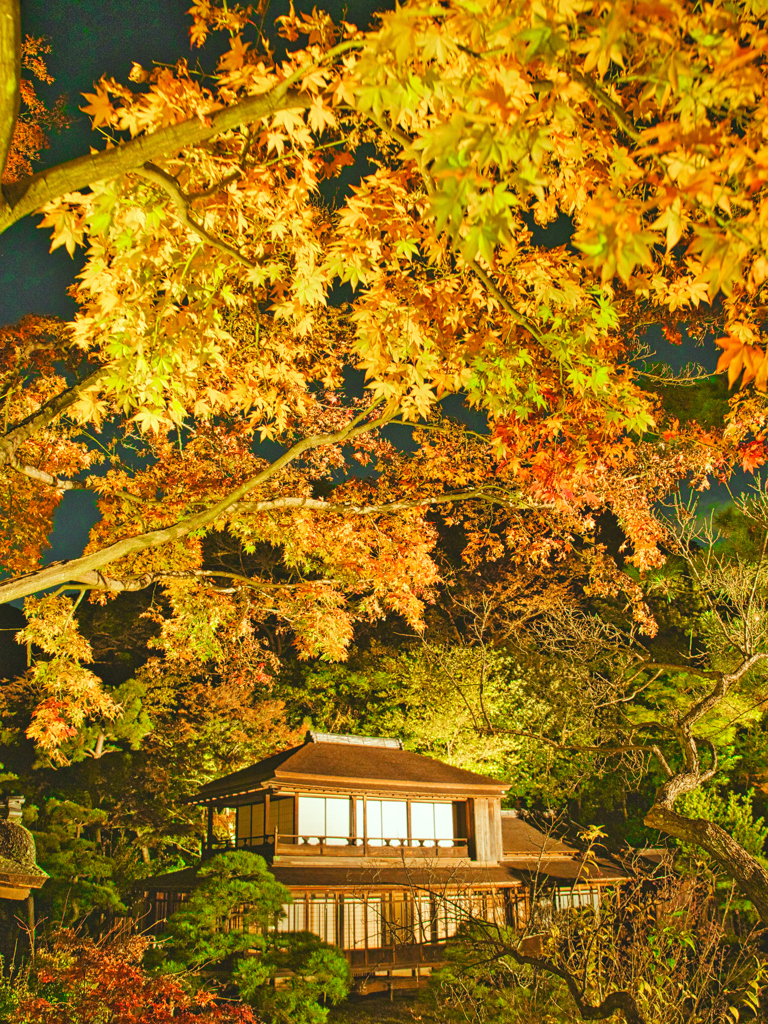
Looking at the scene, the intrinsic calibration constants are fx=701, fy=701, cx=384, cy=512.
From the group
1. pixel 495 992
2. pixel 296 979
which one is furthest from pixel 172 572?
pixel 296 979

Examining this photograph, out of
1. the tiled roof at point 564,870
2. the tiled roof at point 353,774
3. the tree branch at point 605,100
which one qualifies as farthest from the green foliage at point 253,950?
the tree branch at point 605,100

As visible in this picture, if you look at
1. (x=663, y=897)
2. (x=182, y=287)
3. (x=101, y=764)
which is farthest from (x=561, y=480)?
(x=101, y=764)

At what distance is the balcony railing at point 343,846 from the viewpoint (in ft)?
43.9

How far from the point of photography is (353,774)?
1397 cm

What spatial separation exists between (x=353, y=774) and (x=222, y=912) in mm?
5396

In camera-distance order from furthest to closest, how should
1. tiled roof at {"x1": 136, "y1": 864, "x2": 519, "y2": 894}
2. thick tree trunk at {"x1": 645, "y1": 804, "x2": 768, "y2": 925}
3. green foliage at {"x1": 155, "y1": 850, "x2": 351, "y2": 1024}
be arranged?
tiled roof at {"x1": 136, "y1": 864, "x2": 519, "y2": 894} < green foliage at {"x1": 155, "y1": 850, "x2": 351, "y2": 1024} < thick tree trunk at {"x1": 645, "y1": 804, "x2": 768, "y2": 925}

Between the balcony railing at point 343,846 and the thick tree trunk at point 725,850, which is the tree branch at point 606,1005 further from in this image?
the balcony railing at point 343,846

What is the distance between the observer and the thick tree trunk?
4.86 meters

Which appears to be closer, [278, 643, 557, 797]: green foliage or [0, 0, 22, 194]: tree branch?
[0, 0, 22, 194]: tree branch

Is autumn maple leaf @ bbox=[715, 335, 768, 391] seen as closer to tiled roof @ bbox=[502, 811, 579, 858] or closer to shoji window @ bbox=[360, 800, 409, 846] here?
shoji window @ bbox=[360, 800, 409, 846]

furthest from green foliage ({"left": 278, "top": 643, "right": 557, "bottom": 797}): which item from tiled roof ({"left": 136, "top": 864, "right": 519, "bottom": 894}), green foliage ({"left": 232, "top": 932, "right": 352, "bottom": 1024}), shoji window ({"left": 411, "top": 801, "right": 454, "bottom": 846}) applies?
green foliage ({"left": 232, "top": 932, "right": 352, "bottom": 1024})

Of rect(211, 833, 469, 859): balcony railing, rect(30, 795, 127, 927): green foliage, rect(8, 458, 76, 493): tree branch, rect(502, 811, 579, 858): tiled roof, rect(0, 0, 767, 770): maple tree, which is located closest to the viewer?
rect(0, 0, 767, 770): maple tree

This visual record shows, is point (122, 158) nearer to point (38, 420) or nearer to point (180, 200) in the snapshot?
point (180, 200)

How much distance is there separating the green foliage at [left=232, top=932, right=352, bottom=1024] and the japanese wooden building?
332 cm
